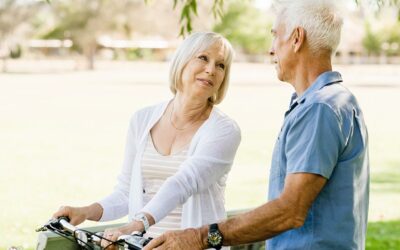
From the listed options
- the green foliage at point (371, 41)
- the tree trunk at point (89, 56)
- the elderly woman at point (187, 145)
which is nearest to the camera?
the elderly woman at point (187, 145)

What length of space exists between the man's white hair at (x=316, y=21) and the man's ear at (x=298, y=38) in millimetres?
11

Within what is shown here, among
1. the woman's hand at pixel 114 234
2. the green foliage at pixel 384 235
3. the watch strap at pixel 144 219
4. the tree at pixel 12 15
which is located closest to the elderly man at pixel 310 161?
the woman's hand at pixel 114 234

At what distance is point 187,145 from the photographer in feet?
12.6

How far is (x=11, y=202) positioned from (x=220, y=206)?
1049 centimetres

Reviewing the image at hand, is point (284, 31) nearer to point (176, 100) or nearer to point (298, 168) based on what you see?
point (298, 168)

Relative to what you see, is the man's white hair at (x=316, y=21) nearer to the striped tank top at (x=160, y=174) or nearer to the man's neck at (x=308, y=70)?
the man's neck at (x=308, y=70)

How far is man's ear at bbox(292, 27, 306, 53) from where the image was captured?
2775mm

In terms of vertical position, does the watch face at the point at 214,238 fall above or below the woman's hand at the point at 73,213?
above

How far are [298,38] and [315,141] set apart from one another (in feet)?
1.26

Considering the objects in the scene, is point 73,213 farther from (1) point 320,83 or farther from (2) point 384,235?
(2) point 384,235

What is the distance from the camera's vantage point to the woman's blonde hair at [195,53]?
12.5 feet

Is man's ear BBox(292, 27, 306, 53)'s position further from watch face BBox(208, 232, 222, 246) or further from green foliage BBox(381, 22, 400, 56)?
green foliage BBox(381, 22, 400, 56)

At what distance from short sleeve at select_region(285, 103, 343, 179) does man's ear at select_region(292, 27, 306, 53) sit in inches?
9.2

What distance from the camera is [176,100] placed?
4.00 meters
